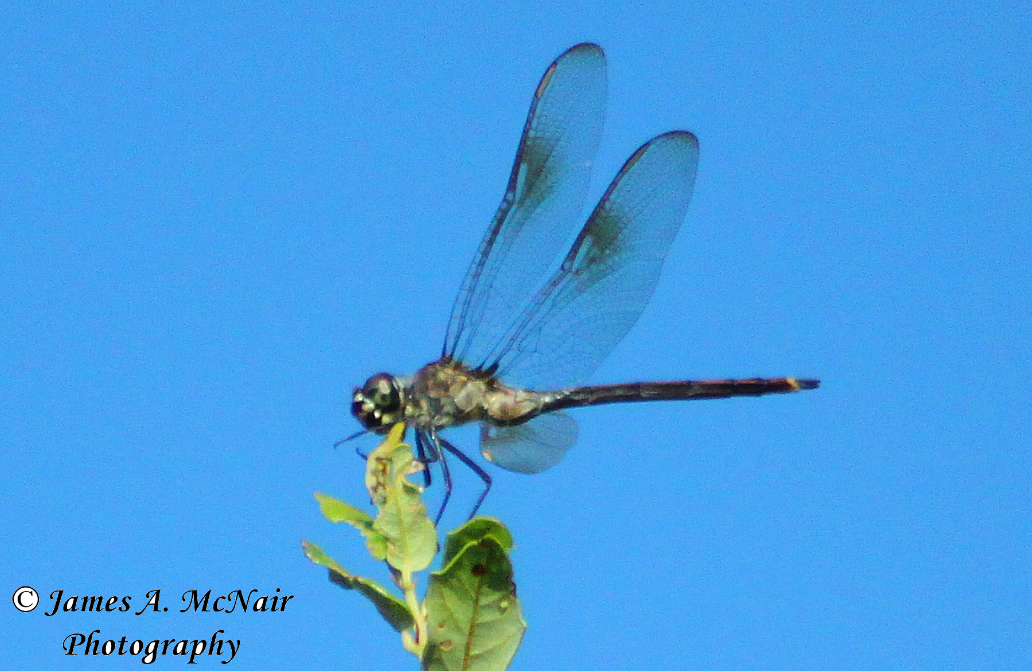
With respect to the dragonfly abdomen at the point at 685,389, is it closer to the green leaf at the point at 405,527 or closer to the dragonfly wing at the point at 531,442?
the dragonfly wing at the point at 531,442

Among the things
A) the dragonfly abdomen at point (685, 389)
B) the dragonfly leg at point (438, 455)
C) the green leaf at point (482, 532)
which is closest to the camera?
the green leaf at point (482, 532)

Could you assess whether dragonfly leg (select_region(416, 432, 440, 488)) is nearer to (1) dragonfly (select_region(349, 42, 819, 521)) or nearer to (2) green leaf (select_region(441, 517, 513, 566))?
(1) dragonfly (select_region(349, 42, 819, 521))

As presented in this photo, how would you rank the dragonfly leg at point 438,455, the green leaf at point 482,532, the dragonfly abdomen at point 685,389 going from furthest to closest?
the dragonfly abdomen at point 685,389
the dragonfly leg at point 438,455
the green leaf at point 482,532

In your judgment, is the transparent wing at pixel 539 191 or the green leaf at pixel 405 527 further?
the transparent wing at pixel 539 191

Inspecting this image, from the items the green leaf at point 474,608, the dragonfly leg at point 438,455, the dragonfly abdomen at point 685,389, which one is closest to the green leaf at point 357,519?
A: the green leaf at point 474,608

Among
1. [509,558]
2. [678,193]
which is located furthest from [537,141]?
[509,558]

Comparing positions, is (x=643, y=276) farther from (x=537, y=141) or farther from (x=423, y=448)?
(x=423, y=448)

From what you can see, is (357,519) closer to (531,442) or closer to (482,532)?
(482,532)

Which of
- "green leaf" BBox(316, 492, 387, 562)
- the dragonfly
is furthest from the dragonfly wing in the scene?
"green leaf" BBox(316, 492, 387, 562)

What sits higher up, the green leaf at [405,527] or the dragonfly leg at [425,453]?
the dragonfly leg at [425,453]
